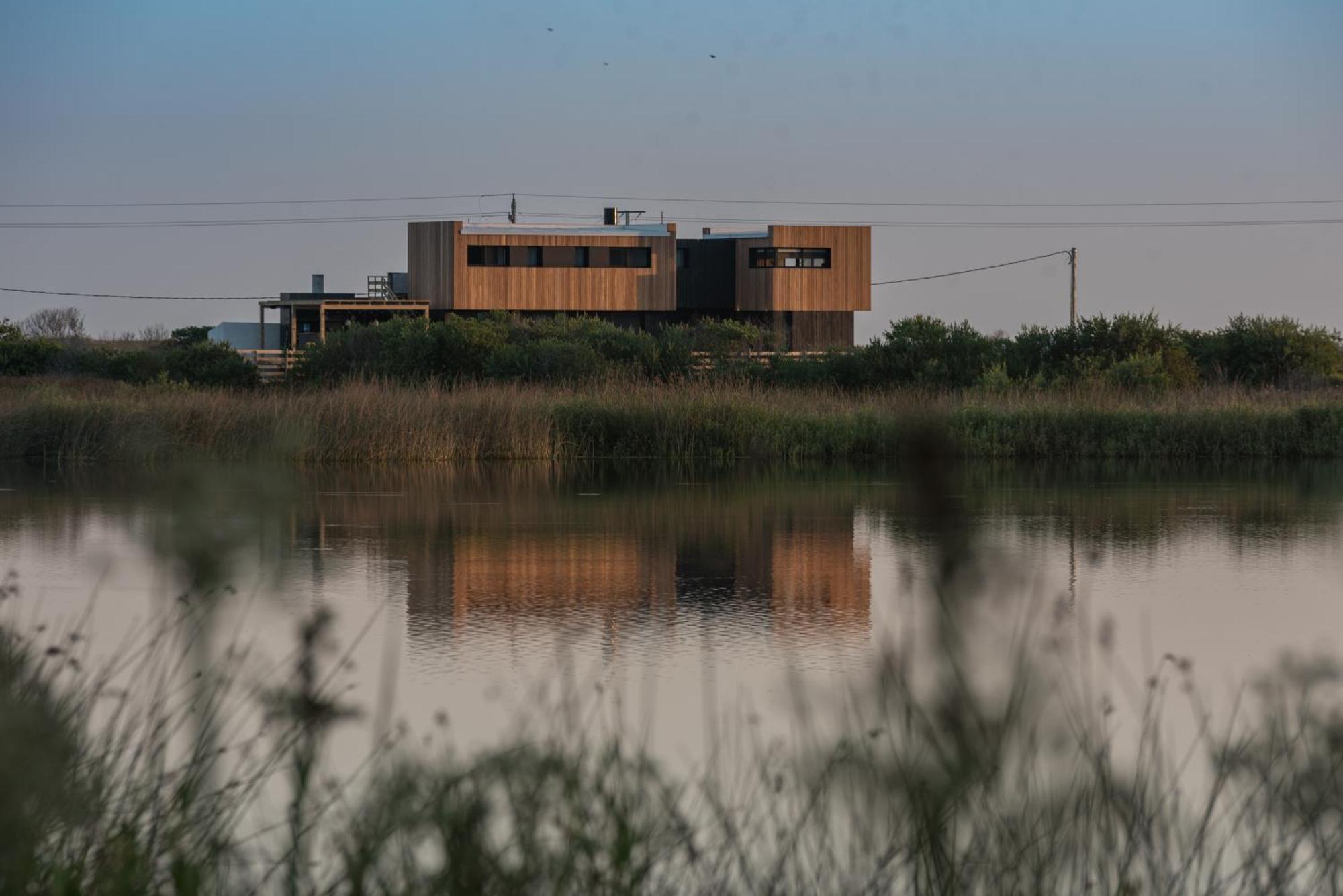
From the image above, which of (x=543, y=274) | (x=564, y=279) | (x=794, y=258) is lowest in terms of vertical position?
(x=564, y=279)

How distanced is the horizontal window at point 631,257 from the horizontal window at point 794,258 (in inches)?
156

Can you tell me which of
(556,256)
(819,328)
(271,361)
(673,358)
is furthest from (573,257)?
(673,358)

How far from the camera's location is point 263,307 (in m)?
58.8

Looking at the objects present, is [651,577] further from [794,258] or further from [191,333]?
[191,333]

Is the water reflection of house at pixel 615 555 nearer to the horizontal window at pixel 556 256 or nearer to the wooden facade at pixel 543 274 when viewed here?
the wooden facade at pixel 543 274

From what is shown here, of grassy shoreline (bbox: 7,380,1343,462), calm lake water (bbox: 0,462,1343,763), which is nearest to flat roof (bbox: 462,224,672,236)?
grassy shoreline (bbox: 7,380,1343,462)

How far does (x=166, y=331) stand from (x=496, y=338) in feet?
132

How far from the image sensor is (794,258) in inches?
2429

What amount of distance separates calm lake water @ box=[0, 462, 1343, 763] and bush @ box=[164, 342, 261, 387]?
1970cm

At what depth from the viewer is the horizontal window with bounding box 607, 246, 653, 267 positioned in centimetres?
6069

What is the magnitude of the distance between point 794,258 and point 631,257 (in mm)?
5858

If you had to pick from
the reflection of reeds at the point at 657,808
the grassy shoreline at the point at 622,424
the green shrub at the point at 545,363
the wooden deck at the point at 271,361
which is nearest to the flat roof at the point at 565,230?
the wooden deck at the point at 271,361

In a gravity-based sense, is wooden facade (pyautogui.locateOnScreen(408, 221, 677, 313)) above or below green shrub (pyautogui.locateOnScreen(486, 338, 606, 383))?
above

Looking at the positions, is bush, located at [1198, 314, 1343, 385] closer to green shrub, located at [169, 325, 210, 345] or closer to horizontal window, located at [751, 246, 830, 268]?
horizontal window, located at [751, 246, 830, 268]
